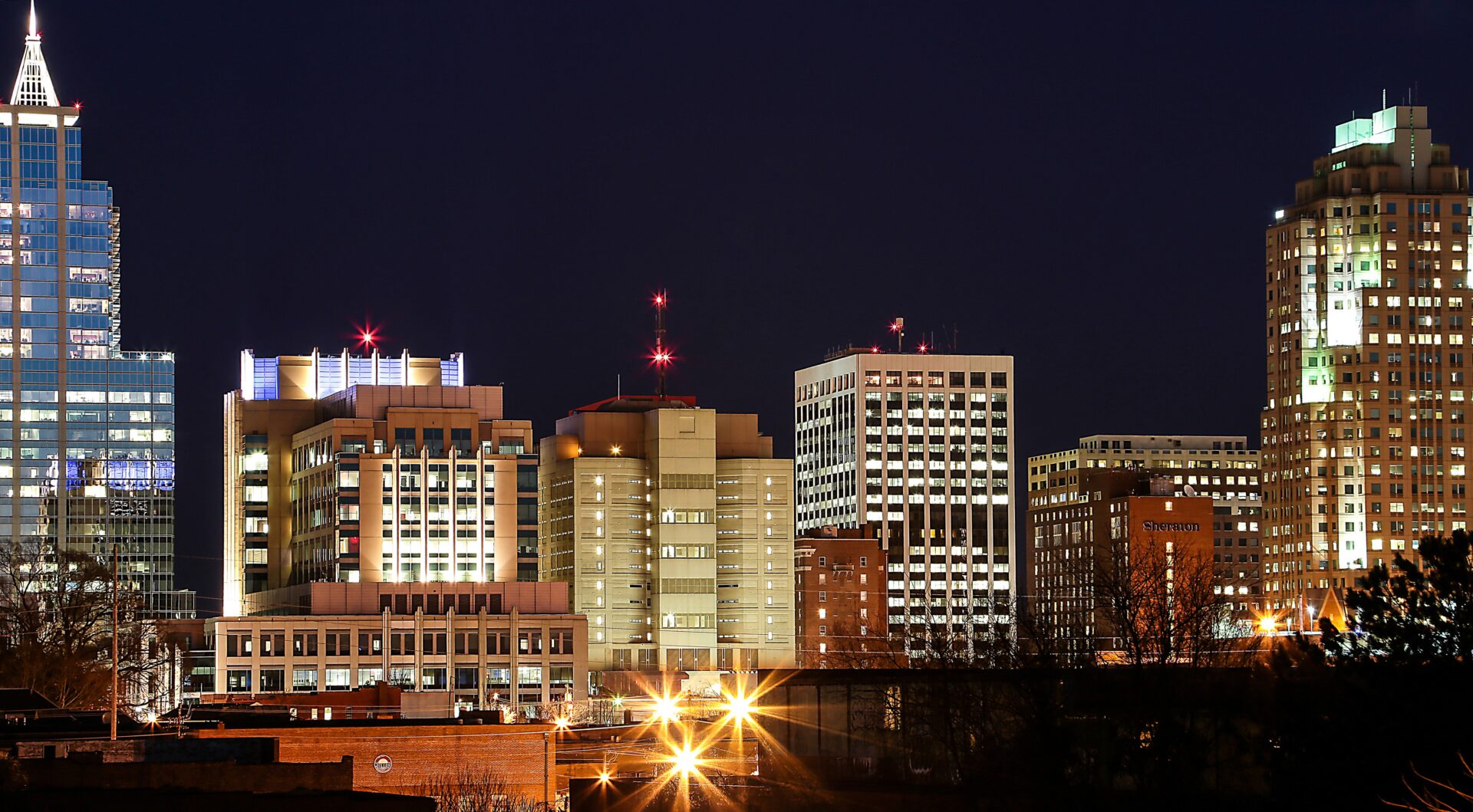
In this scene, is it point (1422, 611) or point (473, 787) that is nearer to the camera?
point (1422, 611)

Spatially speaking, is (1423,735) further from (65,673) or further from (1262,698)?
(65,673)

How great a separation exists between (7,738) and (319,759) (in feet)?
81.4

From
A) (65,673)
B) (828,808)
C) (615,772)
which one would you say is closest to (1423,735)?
(828,808)

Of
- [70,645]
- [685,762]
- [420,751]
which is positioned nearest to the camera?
[420,751]

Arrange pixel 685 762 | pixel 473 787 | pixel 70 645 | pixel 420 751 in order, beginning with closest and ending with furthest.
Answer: pixel 473 787 → pixel 420 751 → pixel 685 762 → pixel 70 645

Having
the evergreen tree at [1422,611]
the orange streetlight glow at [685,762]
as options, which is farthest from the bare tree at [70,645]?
the evergreen tree at [1422,611]

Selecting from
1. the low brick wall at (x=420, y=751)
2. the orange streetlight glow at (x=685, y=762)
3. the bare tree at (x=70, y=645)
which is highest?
the bare tree at (x=70, y=645)

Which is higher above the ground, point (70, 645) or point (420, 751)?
point (70, 645)

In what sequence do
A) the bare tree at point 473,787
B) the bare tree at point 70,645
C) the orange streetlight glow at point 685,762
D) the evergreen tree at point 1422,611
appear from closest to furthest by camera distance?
the evergreen tree at point 1422,611, the bare tree at point 473,787, the orange streetlight glow at point 685,762, the bare tree at point 70,645

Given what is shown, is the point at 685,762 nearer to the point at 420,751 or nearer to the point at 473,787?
the point at 420,751

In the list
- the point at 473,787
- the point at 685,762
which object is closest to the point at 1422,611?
the point at 473,787

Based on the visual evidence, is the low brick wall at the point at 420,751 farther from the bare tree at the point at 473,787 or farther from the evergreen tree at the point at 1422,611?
the evergreen tree at the point at 1422,611

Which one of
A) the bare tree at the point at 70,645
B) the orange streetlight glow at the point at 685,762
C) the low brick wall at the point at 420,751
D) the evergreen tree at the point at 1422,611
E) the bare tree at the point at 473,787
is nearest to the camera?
the evergreen tree at the point at 1422,611

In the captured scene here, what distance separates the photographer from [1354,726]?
74000 millimetres
